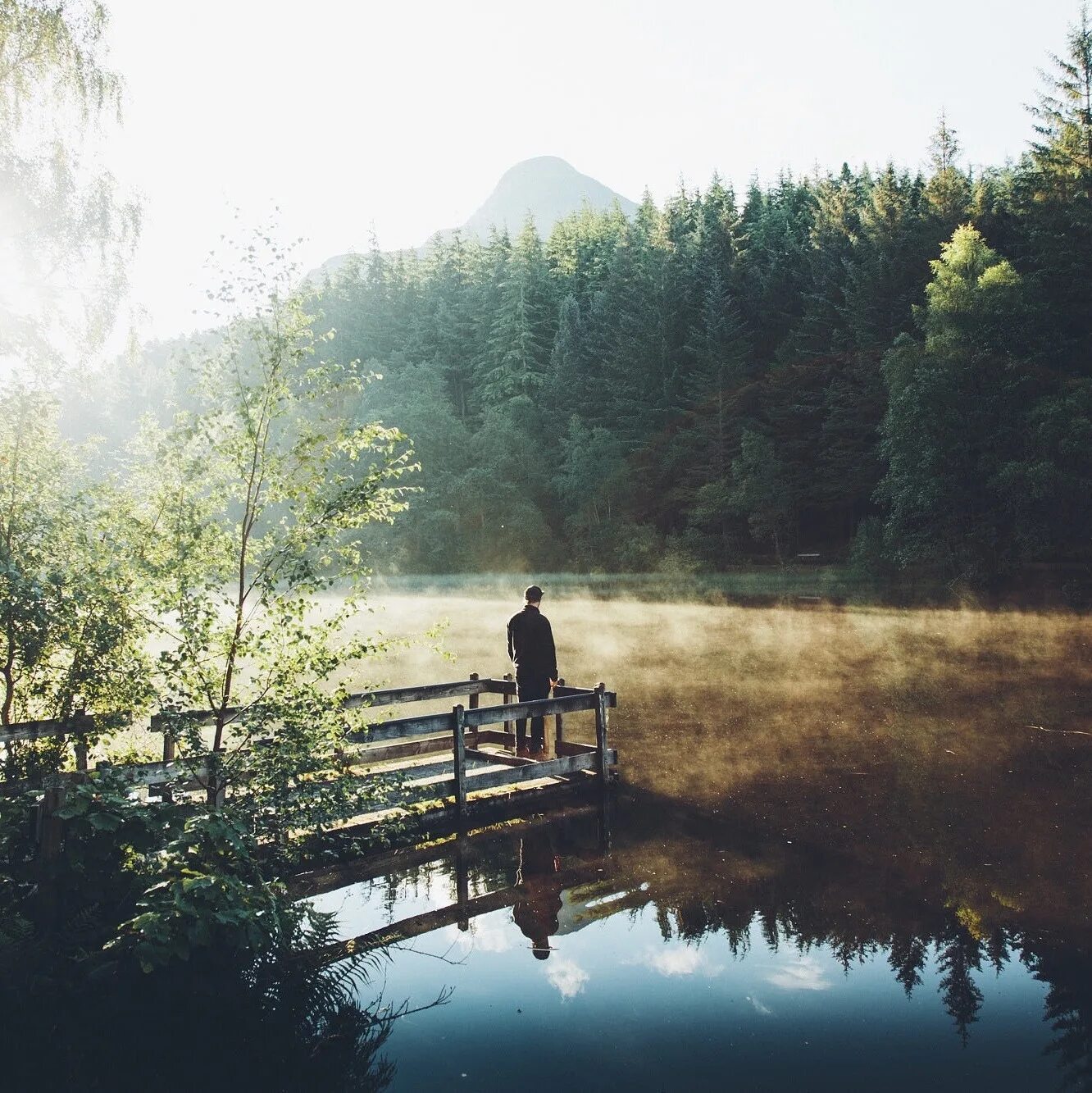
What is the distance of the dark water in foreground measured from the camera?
20.8 feet

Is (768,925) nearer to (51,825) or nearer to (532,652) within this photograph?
(532,652)

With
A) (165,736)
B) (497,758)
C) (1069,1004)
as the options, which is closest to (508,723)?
(497,758)

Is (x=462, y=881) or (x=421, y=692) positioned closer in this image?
(x=462, y=881)

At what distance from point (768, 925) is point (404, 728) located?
4.44m

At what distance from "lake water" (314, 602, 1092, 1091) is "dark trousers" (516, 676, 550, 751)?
4.93ft

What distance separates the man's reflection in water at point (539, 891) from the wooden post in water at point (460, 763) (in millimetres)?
850

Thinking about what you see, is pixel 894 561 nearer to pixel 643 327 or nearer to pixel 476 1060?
pixel 643 327

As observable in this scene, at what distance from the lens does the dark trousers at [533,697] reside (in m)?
13.4

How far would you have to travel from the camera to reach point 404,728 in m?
10.7

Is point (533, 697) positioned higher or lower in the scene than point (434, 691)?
lower

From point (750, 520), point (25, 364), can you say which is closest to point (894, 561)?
point (750, 520)

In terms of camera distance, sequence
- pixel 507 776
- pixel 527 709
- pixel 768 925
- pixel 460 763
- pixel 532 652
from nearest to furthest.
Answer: pixel 768 925 < pixel 460 763 < pixel 507 776 < pixel 527 709 < pixel 532 652

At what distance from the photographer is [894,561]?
162 ft

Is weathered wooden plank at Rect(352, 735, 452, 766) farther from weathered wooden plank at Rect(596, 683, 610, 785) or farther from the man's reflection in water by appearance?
weathered wooden plank at Rect(596, 683, 610, 785)
